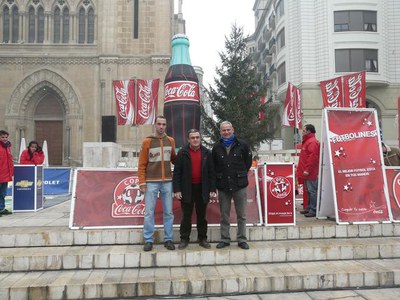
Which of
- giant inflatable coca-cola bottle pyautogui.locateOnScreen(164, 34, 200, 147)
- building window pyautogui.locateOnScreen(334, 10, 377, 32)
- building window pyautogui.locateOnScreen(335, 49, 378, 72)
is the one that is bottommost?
giant inflatable coca-cola bottle pyautogui.locateOnScreen(164, 34, 200, 147)

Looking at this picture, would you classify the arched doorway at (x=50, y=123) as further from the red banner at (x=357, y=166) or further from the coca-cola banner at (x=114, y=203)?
the red banner at (x=357, y=166)

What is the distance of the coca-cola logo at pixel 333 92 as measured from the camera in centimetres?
1514

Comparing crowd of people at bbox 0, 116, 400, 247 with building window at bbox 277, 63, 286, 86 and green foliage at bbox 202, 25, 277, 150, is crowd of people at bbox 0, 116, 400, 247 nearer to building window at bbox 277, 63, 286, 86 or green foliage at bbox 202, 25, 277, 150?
green foliage at bbox 202, 25, 277, 150

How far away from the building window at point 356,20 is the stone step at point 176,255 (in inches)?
1045

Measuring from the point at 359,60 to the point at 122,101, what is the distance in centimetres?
2000

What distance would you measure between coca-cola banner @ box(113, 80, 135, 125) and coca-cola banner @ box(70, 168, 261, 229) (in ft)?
35.9

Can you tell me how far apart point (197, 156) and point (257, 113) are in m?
18.6

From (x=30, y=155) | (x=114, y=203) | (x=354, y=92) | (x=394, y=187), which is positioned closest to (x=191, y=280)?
(x=114, y=203)

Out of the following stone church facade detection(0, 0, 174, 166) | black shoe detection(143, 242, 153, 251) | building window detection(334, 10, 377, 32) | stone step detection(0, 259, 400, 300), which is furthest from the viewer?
stone church facade detection(0, 0, 174, 166)

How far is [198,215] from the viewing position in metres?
5.97

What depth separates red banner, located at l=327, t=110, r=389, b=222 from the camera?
676 centimetres

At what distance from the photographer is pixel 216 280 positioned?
4891 millimetres

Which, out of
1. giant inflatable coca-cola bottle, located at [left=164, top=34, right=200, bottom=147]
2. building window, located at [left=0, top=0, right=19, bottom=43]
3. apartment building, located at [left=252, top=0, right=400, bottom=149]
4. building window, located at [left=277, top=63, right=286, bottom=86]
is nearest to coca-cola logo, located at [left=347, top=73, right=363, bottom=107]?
giant inflatable coca-cola bottle, located at [left=164, top=34, right=200, bottom=147]

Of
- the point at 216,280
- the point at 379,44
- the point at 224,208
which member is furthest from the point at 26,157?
the point at 379,44
